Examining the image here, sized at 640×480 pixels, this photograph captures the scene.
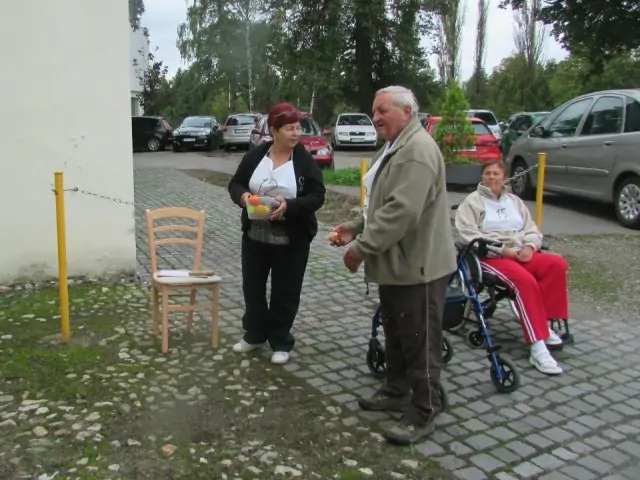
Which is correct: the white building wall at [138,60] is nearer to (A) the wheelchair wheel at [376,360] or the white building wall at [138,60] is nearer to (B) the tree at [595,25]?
(B) the tree at [595,25]

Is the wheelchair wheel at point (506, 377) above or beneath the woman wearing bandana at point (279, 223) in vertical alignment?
beneath

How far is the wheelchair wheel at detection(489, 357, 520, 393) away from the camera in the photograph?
434 centimetres

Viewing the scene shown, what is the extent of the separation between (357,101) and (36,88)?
28.1 m

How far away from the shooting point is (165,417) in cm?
396

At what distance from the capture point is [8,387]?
4.29 m

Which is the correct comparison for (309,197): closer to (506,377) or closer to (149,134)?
(506,377)

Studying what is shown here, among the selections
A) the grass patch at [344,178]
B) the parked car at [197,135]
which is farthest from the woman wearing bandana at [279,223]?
the parked car at [197,135]

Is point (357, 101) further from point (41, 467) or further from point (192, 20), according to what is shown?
point (41, 467)

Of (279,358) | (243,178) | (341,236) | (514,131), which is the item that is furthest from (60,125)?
(514,131)

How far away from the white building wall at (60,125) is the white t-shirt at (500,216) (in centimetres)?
331

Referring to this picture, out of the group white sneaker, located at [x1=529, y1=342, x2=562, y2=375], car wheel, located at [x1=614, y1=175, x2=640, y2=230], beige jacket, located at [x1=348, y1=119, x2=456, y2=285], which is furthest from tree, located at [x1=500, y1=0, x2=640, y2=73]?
beige jacket, located at [x1=348, y1=119, x2=456, y2=285]

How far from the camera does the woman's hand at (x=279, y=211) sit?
174 inches

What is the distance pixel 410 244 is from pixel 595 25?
68.8ft

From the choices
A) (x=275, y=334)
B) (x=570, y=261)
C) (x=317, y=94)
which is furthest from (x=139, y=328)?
(x=317, y=94)
